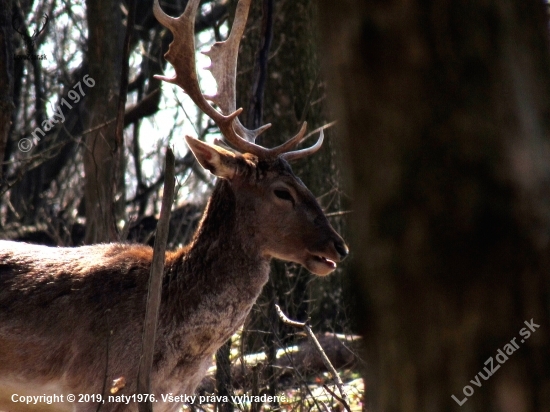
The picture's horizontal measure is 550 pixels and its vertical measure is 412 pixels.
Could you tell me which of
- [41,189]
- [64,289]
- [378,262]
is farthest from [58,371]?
[41,189]

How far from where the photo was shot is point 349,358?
27.7 feet

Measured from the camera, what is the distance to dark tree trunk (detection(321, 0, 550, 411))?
5.30 feet

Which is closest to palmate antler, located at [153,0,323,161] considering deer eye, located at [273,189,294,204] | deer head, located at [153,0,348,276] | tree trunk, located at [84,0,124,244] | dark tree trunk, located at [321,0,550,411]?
deer head, located at [153,0,348,276]

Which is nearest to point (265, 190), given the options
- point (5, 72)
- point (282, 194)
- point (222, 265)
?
point (282, 194)

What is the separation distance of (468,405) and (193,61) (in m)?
5.03

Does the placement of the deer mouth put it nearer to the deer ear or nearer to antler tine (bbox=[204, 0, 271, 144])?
the deer ear

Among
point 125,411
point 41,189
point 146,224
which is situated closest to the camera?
point 125,411

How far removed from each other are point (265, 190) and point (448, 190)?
435 cm

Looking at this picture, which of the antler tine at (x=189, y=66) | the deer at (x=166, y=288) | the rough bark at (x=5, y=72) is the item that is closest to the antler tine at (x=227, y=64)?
the antler tine at (x=189, y=66)

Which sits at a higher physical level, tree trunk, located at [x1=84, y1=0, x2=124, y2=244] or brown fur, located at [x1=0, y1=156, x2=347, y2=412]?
tree trunk, located at [x1=84, y1=0, x2=124, y2=244]

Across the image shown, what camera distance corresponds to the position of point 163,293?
578 cm

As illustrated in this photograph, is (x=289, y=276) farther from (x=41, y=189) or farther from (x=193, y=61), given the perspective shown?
(x=41, y=189)

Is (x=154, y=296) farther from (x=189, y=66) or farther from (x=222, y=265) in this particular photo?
(x=189, y=66)

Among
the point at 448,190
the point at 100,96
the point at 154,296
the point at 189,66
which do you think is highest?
the point at 100,96
